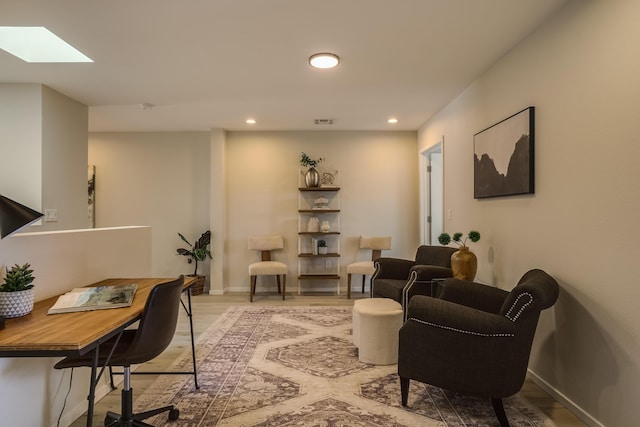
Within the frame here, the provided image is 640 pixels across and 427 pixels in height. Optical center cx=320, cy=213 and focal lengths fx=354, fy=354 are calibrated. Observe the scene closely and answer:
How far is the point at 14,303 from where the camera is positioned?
1.50m

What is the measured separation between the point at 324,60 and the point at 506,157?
1.60 m

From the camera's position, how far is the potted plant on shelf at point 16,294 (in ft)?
4.88

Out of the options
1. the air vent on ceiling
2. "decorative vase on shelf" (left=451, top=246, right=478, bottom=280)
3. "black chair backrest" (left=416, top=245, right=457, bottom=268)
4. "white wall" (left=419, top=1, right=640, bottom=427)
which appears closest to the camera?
"white wall" (left=419, top=1, right=640, bottom=427)

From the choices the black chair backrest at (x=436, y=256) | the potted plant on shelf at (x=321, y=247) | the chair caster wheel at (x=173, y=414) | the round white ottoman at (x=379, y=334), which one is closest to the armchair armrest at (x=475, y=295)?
the round white ottoman at (x=379, y=334)

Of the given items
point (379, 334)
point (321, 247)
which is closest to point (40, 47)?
point (379, 334)

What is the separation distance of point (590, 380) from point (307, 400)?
5.28ft

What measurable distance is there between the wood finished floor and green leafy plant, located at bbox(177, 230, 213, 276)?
0.57m

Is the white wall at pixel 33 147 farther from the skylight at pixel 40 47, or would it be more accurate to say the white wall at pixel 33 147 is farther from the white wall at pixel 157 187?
the white wall at pixel 157 187

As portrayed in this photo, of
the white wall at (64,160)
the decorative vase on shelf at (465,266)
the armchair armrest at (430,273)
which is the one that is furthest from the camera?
the white wall at (64,160)

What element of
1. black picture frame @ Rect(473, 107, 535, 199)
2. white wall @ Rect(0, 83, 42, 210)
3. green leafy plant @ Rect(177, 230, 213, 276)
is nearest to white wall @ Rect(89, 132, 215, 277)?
green leafy plant @ Rect(177, 230, 213, 276)

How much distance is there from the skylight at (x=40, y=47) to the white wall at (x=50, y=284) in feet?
5.03

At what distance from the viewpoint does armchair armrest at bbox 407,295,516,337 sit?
6.04 ft

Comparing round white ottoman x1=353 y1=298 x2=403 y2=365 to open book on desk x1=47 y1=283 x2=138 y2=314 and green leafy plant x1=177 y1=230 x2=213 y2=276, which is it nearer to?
open book on desk x1=47 y1=283 x2=138 y2=314

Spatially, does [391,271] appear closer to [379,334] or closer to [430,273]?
[430,273]
